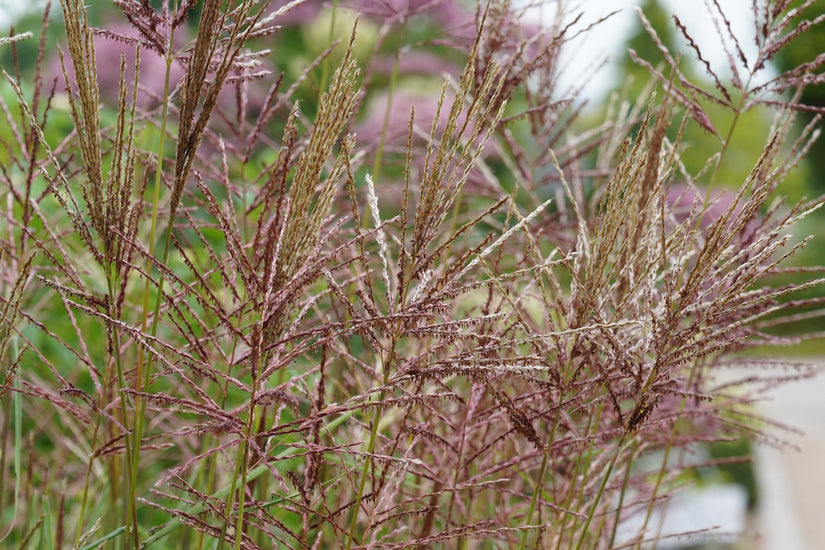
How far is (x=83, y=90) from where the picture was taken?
0.67 meters

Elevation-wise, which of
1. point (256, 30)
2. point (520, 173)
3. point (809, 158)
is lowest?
point (256, 30)

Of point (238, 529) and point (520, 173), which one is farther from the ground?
point (520, 173)

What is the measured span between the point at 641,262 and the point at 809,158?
2334 centimetres

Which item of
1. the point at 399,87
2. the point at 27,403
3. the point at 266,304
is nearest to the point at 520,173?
the point at 266,304

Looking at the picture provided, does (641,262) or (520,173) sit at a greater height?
(520,173)

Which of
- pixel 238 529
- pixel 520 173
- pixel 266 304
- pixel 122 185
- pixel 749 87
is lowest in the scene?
pixel 238 529

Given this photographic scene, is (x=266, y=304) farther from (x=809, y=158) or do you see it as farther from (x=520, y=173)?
(x=809, y=158)

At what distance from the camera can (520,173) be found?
4.99ft

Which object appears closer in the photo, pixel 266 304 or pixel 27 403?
pixel 266 304

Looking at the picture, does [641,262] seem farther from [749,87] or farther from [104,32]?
[104,32]

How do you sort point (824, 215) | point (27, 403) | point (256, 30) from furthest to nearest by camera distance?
point (824, 215) < point (27, 403) < point (256, 30)

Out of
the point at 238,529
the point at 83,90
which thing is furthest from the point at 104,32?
the point at 238,529

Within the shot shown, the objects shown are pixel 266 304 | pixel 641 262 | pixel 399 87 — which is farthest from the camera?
pixel 399 87

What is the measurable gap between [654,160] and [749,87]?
16 centimetres
